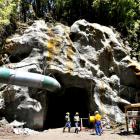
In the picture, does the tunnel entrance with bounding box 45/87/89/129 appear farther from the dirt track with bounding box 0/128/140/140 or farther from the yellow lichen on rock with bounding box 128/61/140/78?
the dirt track with bounding box 0/128/140/140

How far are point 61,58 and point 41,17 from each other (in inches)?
433

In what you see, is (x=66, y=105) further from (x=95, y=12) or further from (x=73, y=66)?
(x=95, y=12)

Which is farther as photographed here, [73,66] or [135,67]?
[135,67]

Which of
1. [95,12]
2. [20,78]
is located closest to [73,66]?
[95,12]

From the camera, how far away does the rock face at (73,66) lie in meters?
33.1

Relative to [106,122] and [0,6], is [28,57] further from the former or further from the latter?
[106,122]

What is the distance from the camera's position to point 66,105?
4228 centimetres

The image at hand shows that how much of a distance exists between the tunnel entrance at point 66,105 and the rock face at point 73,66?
17.4 inches

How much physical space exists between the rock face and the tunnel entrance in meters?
0.44

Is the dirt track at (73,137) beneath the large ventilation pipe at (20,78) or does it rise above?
beneath

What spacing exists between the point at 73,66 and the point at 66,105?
26.3ft

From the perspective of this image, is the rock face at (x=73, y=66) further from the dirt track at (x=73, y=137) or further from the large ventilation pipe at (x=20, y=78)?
the large ventilation pipe at (x=20, y=78)

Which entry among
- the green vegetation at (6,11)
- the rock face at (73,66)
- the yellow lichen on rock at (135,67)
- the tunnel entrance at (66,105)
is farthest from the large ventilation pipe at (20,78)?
the yellow lichen on rock at (135,67)

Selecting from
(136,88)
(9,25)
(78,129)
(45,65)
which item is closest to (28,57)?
(45,65)
